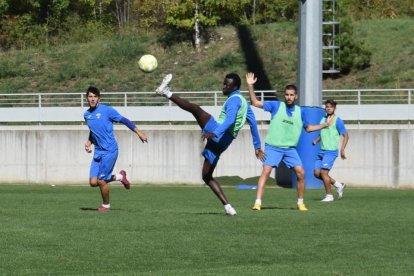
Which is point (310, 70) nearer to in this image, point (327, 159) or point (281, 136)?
point (327, 159)

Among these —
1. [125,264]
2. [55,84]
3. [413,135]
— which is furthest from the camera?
[55,84]

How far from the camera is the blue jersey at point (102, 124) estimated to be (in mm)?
19109

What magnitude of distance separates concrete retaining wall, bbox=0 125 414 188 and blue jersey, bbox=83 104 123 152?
14.2 meters

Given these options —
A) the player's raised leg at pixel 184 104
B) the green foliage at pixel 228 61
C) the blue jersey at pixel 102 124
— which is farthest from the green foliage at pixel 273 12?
the player's raised leg at pixel 184 104

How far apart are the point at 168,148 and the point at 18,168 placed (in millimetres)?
4560

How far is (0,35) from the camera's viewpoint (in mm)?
69438

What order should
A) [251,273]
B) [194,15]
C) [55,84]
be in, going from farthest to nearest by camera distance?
[194,15]
[55,84]
[251,273]

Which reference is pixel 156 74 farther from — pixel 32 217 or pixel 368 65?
pixel 32 217

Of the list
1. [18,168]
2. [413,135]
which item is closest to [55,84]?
[18,168]

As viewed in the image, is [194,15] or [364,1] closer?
[194,15]

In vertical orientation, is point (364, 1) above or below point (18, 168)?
above

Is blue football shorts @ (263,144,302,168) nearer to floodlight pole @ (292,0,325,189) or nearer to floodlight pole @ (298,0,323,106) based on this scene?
floodlight pole @ (292,0,325,189)

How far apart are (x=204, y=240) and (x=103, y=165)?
19.3ft

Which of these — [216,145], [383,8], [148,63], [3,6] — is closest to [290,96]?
[216,145]
